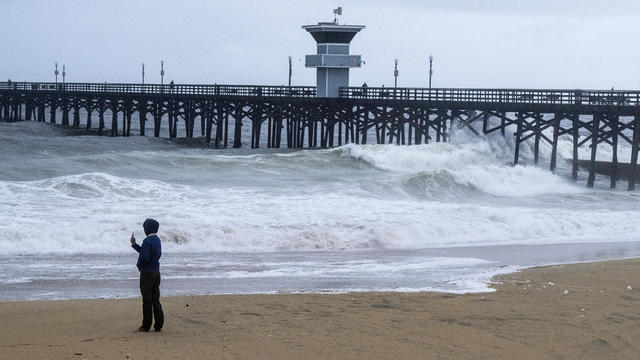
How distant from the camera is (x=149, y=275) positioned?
8.57m

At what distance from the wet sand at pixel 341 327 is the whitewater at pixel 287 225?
1103mm

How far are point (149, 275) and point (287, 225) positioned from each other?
940 cm

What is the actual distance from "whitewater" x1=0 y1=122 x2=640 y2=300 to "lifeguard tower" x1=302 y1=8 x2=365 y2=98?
30.8 feet

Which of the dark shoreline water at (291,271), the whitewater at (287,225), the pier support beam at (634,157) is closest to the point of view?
the dark shoreline water at (291,271)

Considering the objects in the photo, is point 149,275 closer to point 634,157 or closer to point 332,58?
point 634,157

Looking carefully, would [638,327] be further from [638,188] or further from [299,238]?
[638,188]

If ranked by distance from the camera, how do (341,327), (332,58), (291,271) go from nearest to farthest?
(341,327)
(291,271)
(332,58)

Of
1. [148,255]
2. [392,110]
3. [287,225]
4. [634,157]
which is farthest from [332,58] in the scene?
[148,255]

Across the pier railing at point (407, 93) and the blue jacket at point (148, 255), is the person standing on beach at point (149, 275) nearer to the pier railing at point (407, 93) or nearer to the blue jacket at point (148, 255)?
the blue jacket at point (148, 255)

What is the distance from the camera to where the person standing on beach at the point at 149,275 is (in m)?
8.55

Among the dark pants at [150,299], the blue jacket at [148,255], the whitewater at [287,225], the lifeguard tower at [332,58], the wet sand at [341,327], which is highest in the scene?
the lifeguard tower at [332,58]

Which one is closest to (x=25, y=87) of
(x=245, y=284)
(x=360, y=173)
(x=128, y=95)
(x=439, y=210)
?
(x=128, y=95)

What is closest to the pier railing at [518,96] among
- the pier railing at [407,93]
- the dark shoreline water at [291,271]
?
the pier railing at [407,93]

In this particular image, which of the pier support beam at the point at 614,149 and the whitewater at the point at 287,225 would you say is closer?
the whitewater at the point at 287,225
